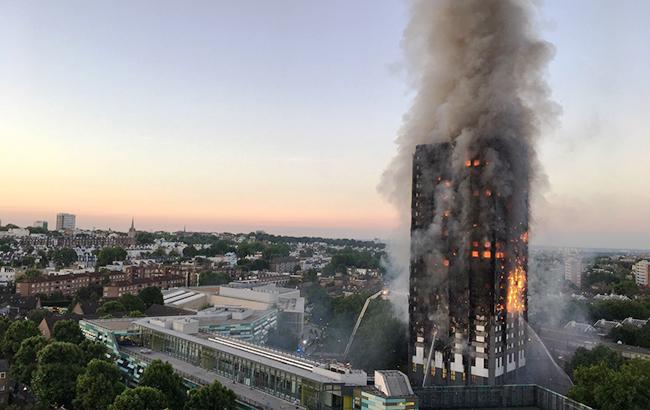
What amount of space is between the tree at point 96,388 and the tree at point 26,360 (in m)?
8.67

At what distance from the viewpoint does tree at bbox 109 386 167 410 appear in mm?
31438

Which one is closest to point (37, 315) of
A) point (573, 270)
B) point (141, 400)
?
point (141, 400)

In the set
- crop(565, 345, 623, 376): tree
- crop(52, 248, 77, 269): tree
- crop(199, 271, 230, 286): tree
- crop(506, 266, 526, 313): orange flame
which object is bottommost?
crop(565, 345, 623, 376): tree

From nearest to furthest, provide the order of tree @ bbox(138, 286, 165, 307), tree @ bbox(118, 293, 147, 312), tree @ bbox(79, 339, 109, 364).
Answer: tree @ bbox(79, 339, 109, 364) < tree @ bbox(118, 293, 147, 312) < tree @ bbox(138, 286, 165, 307)

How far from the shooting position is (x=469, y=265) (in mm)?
48688

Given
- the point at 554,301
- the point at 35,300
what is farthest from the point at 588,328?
the point at 35,300

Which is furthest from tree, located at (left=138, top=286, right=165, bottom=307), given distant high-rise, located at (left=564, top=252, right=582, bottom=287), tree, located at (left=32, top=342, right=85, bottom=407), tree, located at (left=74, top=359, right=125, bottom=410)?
distant high-rise, located at (left=564, top=252, right=582, bottom=287)

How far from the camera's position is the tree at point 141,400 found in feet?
103

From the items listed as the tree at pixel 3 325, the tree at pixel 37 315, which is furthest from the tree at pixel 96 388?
the tree at pixel 37 315

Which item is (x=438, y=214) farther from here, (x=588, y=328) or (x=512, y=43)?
(x=588, y=328)

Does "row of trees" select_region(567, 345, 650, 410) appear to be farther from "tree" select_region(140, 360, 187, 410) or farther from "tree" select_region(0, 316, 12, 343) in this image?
"tree" select_region(0, 316, 12, 343)

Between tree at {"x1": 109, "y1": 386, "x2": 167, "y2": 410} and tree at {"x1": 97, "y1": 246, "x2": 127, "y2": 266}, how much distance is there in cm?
12373

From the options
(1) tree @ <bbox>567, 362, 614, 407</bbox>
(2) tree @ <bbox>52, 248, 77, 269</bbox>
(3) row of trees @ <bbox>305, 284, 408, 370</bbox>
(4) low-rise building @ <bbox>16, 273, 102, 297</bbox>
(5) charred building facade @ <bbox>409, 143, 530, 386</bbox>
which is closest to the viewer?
(1) tree @ <bbox>567, 362, 614, 407</bbox>

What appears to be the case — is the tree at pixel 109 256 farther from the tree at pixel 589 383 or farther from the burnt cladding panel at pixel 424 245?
the tree at pixel 589 383
